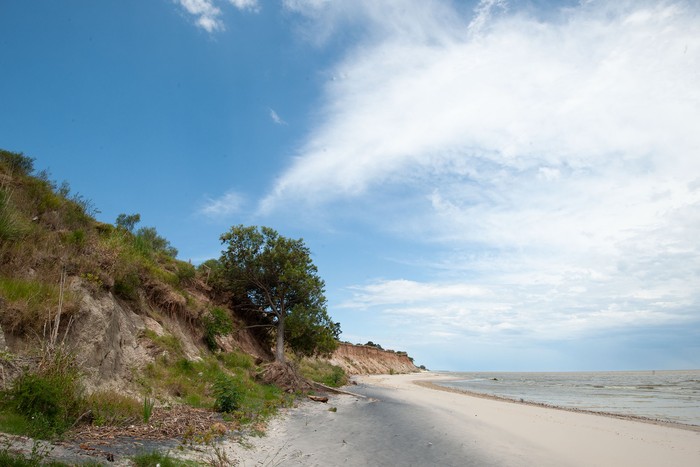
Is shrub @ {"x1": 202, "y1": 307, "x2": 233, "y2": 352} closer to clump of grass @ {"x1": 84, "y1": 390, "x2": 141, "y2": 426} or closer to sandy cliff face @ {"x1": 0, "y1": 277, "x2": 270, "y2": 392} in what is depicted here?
sandy cliff face @ {"x1": 0, "y1": 277, "x2": 270, "y2": 392}

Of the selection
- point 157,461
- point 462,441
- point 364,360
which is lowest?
point 462,441

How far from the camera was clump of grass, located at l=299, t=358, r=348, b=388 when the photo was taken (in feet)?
106

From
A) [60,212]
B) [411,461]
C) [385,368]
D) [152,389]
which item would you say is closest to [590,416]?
[411,461]

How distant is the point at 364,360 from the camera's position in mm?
79250

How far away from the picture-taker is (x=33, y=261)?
11.1m

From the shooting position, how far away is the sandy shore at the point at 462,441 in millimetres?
8797

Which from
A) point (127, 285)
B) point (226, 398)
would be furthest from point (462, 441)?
point (127, 285)

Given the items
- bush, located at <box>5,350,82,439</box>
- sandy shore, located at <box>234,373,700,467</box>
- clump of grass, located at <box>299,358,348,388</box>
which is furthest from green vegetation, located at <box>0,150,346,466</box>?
clump of grass, located at <box>299,358,348,388</box>

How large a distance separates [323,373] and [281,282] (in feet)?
59.5

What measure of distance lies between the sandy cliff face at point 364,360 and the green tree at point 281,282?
33.8m

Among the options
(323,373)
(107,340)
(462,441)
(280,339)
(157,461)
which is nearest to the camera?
(157,461)

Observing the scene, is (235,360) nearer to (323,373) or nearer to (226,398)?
(226,398)

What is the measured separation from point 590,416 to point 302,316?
15819mm

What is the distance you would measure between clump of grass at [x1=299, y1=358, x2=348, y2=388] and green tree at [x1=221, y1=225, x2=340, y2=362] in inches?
229
